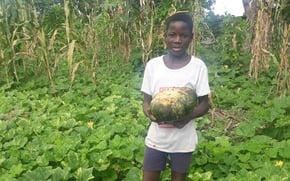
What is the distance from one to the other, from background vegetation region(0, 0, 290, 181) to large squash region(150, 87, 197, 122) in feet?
2.17

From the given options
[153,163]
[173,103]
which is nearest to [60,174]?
[153,163]

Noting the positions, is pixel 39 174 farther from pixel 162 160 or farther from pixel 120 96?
pixel 120 96

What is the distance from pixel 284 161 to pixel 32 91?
117 inches

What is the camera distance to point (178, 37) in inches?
94.5

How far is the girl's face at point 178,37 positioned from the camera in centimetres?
239

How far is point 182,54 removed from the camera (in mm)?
2451

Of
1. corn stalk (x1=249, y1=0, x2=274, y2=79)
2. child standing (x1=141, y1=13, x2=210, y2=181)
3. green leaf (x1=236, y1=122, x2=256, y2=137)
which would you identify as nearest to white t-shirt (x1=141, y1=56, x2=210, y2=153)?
child standing (x1=141, y1=13, x2=210, y2=181)

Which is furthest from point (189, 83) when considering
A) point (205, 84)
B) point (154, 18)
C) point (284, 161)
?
point (154, 18)

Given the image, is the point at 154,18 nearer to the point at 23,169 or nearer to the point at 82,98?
the point at 82,98

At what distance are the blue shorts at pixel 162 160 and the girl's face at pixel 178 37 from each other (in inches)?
22.6

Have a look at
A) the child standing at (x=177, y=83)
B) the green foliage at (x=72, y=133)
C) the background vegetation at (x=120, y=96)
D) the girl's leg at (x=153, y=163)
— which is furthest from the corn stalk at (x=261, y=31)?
the girl's leg at (x=153, y=163)

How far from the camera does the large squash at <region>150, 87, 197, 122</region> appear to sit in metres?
2.38

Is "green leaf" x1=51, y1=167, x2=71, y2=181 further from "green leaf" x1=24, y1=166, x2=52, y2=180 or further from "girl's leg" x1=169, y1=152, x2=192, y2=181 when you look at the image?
"girl's leg" x1=169, y1=152, x2=192, y2=181

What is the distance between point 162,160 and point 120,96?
2177 millimetres
